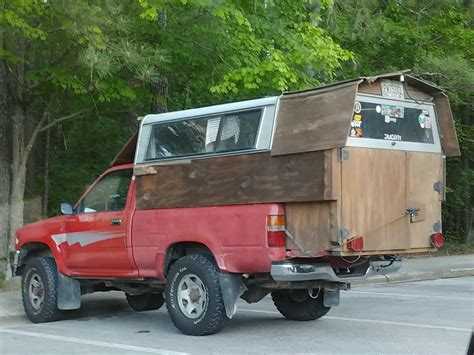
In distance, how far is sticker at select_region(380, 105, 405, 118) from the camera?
8.12 meters

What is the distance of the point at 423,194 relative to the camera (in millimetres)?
8328

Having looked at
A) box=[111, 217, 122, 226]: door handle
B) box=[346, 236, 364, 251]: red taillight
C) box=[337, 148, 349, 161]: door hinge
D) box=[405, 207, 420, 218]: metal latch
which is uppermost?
box=[337, 148, 349, 161]: door hinge

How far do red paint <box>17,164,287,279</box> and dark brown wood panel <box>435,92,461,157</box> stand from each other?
244 centimetres

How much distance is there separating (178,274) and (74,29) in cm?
446

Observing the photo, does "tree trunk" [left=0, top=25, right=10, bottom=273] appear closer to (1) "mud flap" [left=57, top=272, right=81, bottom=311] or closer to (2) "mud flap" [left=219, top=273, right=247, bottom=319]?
(1) "mud flap" [left=57, top=272, right=81, bottom=311]

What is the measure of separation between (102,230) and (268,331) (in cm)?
254

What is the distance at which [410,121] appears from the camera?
845 cm

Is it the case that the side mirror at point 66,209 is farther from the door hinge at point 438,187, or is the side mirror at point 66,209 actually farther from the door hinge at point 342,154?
the door hinge at point 438,187

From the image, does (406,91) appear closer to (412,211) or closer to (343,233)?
(412,211)

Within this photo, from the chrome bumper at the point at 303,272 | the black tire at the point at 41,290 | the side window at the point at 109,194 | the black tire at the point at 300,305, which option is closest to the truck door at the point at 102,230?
the side window at the point at 109,194

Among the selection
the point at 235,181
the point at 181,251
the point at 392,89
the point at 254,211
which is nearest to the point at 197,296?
the point at 181,251

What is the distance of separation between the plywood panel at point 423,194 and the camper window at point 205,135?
6.21 ft

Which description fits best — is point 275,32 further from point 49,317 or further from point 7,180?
point 49,317

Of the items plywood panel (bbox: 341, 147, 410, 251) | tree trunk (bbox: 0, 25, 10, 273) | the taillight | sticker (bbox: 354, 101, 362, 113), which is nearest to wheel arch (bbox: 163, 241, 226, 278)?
the taillight
